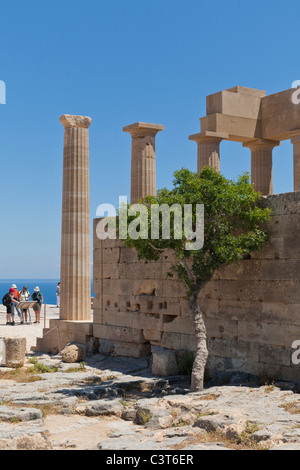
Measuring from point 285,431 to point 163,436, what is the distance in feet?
5.72

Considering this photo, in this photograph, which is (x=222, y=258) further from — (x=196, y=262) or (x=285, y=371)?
(x=285, y=371)

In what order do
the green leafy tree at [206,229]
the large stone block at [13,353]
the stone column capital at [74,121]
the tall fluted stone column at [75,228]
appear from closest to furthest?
the green leafy tree at [206,229], the large stone block at [13,353], the tall fluted stone column at [75,228], the stone column capital at [74,121]

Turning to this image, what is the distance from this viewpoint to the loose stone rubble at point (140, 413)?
334 inches

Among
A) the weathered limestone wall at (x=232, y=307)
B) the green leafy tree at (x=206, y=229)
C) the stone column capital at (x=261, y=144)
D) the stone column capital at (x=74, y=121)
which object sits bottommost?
the weathered limestone wall at (x=232, y=307)

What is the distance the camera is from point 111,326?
17.1 meters

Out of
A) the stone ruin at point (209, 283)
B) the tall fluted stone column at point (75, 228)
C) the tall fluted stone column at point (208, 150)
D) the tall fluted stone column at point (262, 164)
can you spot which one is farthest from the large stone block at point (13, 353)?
the tall fluted stone column at point (262, 164)

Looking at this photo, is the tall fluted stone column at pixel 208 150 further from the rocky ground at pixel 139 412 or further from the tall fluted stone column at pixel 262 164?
the rocky ground at pixel 139 412

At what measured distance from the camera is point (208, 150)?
19844 mm

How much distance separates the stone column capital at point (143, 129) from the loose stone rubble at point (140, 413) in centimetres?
793

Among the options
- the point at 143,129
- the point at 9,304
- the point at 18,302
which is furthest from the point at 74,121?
the point at 18,302

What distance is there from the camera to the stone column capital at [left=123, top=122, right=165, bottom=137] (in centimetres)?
1923

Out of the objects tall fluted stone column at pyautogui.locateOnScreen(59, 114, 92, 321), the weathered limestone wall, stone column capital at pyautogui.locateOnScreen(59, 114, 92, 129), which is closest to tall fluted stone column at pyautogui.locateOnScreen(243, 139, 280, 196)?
stone column capital at pyautogui.locateOnScreen(59, 114, 92, 129)

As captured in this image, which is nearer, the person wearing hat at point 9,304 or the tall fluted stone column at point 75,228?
the tall fluted stone column at point 75,228

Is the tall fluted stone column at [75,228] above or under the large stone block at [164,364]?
above
